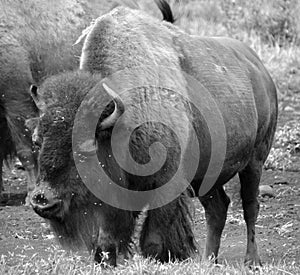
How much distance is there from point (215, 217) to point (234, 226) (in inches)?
35.0

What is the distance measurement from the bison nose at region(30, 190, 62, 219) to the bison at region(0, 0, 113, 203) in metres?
2.25

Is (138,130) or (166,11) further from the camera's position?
(166,11)

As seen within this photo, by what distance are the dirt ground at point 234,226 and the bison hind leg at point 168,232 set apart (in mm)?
701

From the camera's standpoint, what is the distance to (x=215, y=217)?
6691mm

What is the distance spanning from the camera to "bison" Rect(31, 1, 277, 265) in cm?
489

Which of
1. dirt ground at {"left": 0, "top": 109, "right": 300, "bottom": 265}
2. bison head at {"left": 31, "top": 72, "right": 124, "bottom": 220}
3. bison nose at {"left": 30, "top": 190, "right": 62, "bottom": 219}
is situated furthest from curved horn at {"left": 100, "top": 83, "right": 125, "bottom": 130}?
dirt ground at {"left": 0, "top": 109, "right": 300, "bottom": 265}

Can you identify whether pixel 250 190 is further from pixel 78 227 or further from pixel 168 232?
pixel 78 227

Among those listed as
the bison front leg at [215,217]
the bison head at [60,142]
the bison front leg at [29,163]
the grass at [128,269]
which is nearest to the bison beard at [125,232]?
the bison head at [60,142]

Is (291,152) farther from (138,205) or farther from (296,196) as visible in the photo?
(138,205)

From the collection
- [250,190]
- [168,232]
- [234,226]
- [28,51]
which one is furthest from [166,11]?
[168,232]

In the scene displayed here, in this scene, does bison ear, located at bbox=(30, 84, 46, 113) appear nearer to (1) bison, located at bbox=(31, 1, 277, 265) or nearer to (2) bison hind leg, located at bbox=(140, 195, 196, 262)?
(1) bison, located at bbox=(31, 1, 277, 265)

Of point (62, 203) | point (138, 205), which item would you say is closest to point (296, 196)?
point (138, 205)

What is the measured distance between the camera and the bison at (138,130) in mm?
4887

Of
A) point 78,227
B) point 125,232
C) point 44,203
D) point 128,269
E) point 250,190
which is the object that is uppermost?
point 44,203
